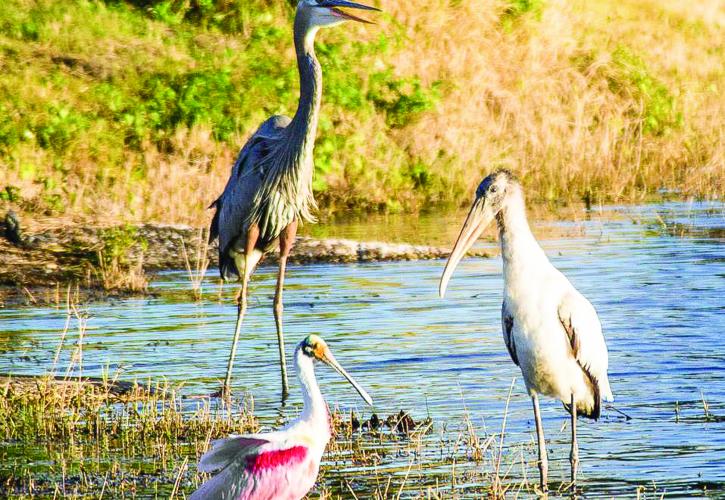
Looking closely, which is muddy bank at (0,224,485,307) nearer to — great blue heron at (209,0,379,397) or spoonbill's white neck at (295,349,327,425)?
great blue heron at (209,0,379,397)

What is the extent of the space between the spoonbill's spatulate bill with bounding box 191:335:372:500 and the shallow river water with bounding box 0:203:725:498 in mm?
1165

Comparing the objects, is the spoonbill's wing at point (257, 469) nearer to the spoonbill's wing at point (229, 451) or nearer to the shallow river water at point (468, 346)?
the spoonbill's wing at point (229, 451)

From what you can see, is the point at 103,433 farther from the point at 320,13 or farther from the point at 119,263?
the point at 119,263

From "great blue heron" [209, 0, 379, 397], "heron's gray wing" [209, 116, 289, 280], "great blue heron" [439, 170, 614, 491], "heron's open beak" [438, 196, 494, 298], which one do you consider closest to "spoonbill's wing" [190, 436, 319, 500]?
"great blue heron" [439, 170, 614, 491]

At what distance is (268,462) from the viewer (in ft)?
19.3

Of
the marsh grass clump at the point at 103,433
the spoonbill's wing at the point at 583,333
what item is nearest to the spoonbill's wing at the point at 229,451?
the marsh grass clump at the point at 103,433

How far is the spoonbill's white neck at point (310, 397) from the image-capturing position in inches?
239

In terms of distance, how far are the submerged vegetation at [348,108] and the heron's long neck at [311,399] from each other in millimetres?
10878

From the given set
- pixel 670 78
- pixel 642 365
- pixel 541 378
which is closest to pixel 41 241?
pixel 642 365

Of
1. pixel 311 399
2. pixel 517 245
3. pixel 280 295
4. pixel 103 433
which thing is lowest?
pixel 103 433

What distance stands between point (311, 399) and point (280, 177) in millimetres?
4578

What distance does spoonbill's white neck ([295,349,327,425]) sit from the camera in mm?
6082

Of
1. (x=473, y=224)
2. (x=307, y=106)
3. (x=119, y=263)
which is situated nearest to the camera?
(x=473, y=224)

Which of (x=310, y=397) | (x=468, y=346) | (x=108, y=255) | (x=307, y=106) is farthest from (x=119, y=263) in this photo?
(x=310, y=397)
